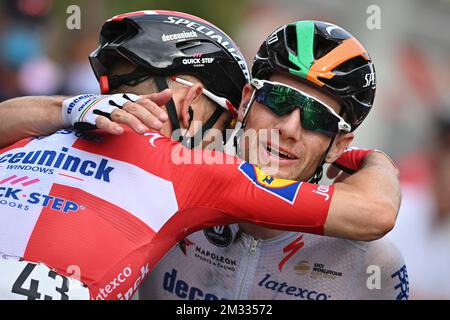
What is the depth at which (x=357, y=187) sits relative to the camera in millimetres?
4676

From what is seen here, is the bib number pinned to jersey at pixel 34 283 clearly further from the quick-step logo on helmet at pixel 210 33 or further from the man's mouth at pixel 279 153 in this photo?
the quick-step logo on helmet at pixel 210 33

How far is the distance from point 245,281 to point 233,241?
0.28 metres

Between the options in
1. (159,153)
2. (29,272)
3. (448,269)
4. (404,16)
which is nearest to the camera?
(29,272)

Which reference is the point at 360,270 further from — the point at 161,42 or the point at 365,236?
the point at 161,42

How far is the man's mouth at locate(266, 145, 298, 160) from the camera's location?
17.1 ft

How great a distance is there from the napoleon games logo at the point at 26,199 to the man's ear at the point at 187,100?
96cm

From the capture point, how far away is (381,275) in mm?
5598

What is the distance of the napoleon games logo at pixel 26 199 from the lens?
432 cm

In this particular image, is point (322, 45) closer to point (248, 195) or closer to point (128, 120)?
point (248, 195)

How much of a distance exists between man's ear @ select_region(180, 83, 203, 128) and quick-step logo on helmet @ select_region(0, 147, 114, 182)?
684 mm

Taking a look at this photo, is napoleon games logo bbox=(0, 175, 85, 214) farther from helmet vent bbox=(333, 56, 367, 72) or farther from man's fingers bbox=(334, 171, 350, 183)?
man's fingers bbox=(334, 171, 350, 183)

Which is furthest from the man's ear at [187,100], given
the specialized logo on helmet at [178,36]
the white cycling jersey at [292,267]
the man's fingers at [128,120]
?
the white cycling jersey at [292,267]

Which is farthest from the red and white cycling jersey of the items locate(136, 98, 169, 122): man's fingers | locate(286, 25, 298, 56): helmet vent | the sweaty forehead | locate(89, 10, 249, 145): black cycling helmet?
locate(286, 25, 298, 56): helmet vent

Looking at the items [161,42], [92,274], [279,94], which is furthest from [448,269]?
[92,274]
